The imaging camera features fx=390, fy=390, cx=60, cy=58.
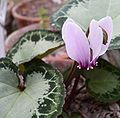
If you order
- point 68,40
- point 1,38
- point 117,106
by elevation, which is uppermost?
point 68,40

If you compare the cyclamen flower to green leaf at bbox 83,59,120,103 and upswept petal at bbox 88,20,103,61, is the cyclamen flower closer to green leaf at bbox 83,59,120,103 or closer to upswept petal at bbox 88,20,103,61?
upswept petal at bbox 88,20,103,61

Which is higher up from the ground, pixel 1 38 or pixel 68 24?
pixel 68 24

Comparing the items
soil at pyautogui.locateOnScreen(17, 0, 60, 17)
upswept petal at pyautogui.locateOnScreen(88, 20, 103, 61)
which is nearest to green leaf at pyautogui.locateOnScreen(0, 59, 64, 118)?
upswept petal at pyautogui.locateOnScreen(88, 20, 103, 61)

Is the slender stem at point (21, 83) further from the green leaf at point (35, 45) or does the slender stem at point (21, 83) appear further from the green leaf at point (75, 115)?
the green leaf at point (75, 115)

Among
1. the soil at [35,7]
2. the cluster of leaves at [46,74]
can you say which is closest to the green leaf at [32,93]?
the cluster of leaves at [46,74]

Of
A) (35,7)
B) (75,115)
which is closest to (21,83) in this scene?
(75,115)

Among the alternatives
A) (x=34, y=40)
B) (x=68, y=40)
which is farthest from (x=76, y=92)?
(x=68, y=40)

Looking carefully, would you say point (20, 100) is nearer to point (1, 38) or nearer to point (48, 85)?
point (48, 85)
